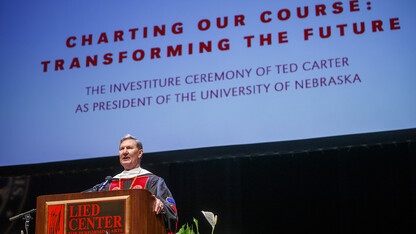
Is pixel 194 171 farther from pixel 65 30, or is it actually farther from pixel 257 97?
pixel 65 30

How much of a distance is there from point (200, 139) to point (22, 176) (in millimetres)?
2224

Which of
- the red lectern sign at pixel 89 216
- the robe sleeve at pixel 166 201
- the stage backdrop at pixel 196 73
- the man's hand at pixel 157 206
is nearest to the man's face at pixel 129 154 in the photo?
the robe sleeve at pixel 166 201

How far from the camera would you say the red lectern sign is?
118 inches

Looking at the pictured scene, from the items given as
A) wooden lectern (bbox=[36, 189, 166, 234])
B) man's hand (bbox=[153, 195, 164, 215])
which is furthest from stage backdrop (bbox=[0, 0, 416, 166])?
wooden lectern (bbox=[36, 189, 166, 234])

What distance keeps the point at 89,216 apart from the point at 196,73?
106 inches

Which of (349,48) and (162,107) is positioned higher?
(349,48)

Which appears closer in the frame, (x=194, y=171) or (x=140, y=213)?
(x=140, y=213)

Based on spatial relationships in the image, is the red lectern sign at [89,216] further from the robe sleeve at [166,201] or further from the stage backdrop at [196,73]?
the stage backdrop at [196,73]

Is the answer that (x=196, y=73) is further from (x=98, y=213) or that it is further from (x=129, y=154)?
(x=98, y=213)

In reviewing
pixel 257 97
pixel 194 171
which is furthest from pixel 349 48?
pixel 194 171

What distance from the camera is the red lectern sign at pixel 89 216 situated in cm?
300

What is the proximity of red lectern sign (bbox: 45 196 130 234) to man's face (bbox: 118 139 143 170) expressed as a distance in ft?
2.78

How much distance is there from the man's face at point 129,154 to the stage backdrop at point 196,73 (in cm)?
147

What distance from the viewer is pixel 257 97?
5254 millimetres
